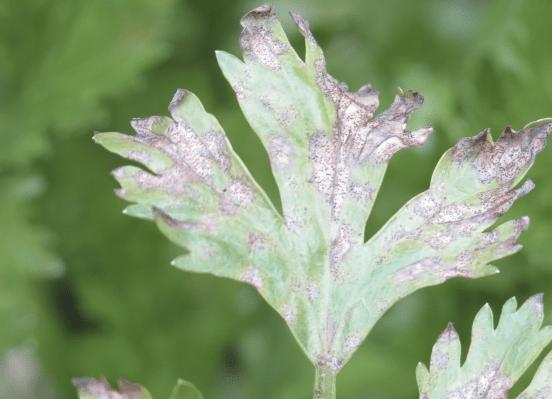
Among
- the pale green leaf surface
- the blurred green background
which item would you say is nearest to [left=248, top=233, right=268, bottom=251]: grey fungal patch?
the pale green leaf surface

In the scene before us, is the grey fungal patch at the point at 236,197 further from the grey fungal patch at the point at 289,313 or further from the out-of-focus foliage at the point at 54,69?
the out-of-focus foliage at the point at 54,69

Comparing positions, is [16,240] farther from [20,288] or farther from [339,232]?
[339,232]

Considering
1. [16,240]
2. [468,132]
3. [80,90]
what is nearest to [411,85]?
[468,132]


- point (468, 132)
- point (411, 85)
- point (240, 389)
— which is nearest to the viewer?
point (468, 132)

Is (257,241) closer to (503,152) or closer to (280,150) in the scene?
(280,150)

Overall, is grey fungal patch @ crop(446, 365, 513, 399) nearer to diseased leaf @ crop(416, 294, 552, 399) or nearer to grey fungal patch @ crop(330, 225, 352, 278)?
diseased leaf @ crop(416, 294, 552, 399)

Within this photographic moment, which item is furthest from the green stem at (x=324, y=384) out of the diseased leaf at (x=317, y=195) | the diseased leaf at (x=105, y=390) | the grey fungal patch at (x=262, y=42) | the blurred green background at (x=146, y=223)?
the blurred green background at (x=146, y=223)

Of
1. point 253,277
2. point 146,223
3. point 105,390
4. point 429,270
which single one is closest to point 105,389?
point 105,390

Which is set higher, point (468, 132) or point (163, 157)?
point (468, 132)
